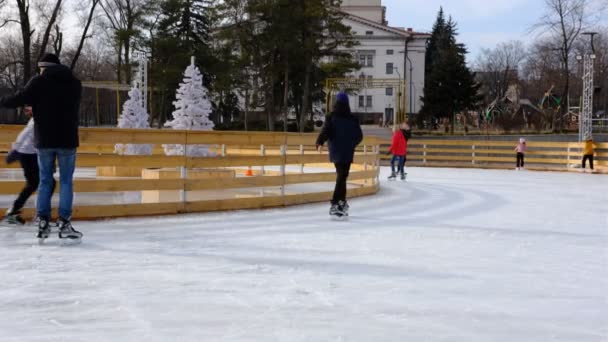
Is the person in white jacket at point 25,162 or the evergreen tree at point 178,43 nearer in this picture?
the person in white jacket at point 25,162

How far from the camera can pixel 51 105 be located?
5.51 m

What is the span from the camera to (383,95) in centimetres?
7250

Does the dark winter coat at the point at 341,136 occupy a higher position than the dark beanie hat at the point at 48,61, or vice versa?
the dark beanie hat at the point at 48,61

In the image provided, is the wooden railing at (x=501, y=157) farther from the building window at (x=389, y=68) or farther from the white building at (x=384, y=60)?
the building window at (x=389, y=68)

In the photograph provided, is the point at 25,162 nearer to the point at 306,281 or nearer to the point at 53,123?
the point at 53,123

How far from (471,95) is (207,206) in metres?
40.7

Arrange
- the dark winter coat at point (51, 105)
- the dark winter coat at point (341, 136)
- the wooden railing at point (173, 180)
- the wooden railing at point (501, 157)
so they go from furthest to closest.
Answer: the wooden railing at point (501, 157)
the dark winter coat at point (341, 136)
the wooden railing at point (173, 180)
the dark winter coat at point (51, 105)

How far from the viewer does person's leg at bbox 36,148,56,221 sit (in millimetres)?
5582

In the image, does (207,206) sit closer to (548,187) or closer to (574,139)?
(548,187)

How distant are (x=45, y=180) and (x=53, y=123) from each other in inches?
21.5

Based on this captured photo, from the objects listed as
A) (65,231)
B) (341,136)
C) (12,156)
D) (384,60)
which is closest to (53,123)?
(65,231)

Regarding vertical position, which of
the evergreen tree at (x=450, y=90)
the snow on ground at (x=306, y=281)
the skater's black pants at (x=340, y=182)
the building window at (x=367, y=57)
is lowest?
the snow on ground at (x=306, y=281)

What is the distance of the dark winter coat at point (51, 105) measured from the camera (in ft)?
18.0

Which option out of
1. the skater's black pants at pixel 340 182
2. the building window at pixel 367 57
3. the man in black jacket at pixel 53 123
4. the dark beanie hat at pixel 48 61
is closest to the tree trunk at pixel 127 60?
the skater's black pants at pixel 340 182
